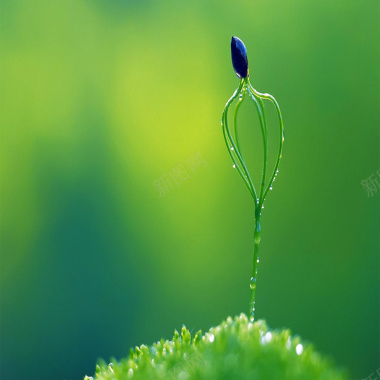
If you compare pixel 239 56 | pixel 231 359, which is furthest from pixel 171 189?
pixel 231 359

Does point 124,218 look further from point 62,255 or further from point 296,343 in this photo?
point 296,343

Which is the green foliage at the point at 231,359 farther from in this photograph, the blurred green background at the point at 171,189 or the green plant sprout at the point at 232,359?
the blurred green background at the point at 171,189

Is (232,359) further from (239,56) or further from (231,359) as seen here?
(239,56)

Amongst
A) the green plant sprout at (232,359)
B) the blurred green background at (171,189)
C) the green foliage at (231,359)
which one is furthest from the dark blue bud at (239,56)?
the blurred green background at (171,189)

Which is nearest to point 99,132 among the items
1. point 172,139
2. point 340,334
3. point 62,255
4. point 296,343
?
point 172,139

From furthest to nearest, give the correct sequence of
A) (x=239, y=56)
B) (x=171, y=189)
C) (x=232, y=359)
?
(x=171, y=189) → (x=239, y=56) → (x=232, y=359)

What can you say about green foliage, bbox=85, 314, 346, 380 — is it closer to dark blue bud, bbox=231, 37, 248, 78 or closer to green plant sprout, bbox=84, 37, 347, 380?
green plant sprout, bbox=84, 37, 347, 380
